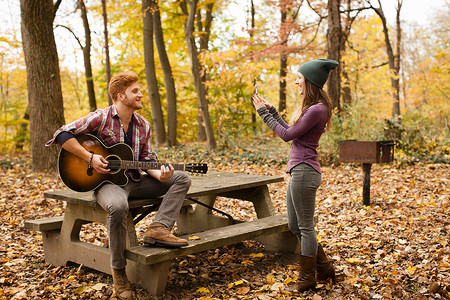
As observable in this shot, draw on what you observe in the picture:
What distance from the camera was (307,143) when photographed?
3594 millimetres

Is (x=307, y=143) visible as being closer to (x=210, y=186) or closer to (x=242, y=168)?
(x=210, y=186)

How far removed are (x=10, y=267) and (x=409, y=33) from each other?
1412 inches

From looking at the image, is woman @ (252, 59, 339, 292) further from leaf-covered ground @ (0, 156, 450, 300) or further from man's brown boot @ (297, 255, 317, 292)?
leaf-covered ground @ (0, 156, 450, 300)

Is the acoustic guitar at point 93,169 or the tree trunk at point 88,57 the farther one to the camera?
the tree trunk at point 88,57

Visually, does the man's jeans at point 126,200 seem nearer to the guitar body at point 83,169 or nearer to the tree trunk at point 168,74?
the guitar body at point 83,169

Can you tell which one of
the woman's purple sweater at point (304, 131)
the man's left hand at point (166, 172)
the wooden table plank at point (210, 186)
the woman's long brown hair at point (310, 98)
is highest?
the woman's long brown hair at point (310, 98)

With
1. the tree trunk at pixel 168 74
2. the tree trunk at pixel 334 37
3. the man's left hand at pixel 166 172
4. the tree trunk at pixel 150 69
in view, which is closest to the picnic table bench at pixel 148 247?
the man's left hand at pixel 166 172

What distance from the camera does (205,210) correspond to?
18.9ft

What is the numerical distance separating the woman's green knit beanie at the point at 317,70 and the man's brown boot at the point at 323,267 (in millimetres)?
1456

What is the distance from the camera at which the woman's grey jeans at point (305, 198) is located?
355 centimetres

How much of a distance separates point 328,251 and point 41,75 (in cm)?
741

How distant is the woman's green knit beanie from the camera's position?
3551mm

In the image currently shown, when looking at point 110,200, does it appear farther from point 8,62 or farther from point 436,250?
point 8,62

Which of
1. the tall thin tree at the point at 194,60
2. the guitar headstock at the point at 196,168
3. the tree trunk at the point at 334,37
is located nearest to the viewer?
the guitar headstock at the point at 196,168
